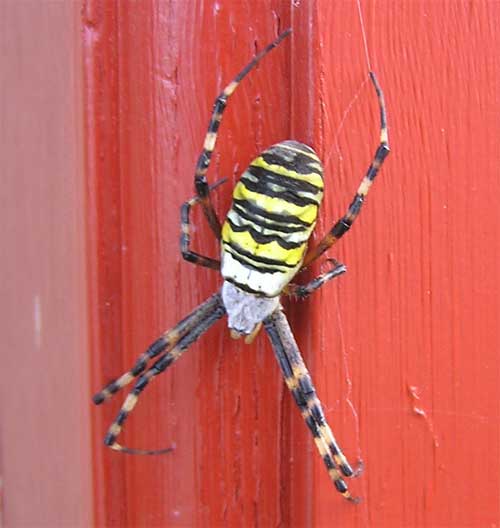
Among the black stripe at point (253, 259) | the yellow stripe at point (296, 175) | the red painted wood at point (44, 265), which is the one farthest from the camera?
the red painted wood at point (44, 265)

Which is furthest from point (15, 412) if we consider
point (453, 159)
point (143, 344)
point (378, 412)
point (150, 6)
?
point (453, 159)

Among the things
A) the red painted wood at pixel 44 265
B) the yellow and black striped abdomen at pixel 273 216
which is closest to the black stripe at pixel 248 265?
the yellow and black striped abdomen at pixel 273 216

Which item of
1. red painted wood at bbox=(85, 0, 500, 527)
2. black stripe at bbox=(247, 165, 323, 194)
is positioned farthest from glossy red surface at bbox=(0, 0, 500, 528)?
black stripe at bbox=(247, 165, 323, 194)

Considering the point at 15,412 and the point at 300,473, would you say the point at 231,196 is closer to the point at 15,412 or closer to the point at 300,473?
the point at 300,473

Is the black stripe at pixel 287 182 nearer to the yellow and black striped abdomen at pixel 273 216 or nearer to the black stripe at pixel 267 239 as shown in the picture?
the yellow and black striped abdomen at pixel 273 216

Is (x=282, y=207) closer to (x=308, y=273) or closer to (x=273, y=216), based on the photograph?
(x=273, y=216)

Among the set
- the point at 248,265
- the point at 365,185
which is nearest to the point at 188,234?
the point at 248,265

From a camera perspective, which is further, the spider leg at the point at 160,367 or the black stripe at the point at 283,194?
the spider leg at the point at 160,367
